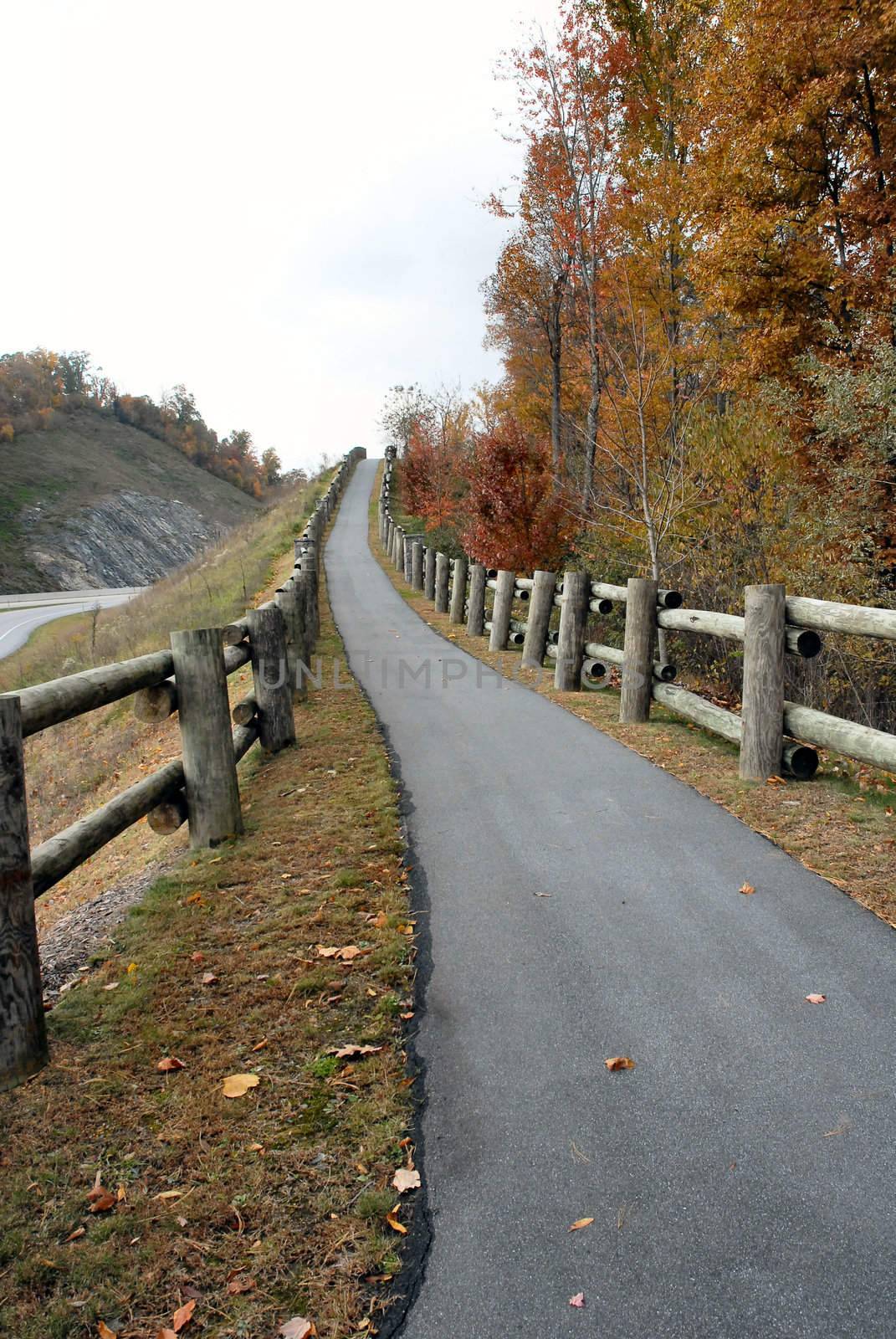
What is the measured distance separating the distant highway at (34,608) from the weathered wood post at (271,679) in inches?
766

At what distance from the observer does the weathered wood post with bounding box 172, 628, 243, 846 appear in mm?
4941

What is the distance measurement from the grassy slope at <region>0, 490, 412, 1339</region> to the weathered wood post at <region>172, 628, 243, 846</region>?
0.48 metres

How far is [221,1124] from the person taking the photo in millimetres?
2756

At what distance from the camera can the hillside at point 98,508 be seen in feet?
182

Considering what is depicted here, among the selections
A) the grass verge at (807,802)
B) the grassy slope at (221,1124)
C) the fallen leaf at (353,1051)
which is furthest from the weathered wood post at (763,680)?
the fallen leaf at (353,1051)

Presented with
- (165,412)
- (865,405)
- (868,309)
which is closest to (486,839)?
(865,405)

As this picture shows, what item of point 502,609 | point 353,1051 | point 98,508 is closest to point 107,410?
point 98,508

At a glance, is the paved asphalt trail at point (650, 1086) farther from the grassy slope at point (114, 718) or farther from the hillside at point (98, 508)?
the hillside at point (98, 508)

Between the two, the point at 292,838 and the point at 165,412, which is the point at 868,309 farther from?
the point at 165,412

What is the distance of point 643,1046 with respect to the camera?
120 inches

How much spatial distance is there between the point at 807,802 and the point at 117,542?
62.4 metres

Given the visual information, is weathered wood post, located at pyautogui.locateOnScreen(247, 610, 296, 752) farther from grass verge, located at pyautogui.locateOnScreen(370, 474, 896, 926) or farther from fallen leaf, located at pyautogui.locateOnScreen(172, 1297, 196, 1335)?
fallen leaf, located at pyautogui.locateOnScreen(172, 1297, 196, 1335)

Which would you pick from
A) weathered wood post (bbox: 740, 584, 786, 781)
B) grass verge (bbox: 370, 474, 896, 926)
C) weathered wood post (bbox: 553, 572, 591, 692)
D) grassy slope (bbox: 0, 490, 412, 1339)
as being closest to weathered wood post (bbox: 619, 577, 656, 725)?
grass verge (bbox: 370, 474, 896, 926)

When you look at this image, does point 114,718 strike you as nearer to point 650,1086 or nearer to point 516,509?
point 516,509
